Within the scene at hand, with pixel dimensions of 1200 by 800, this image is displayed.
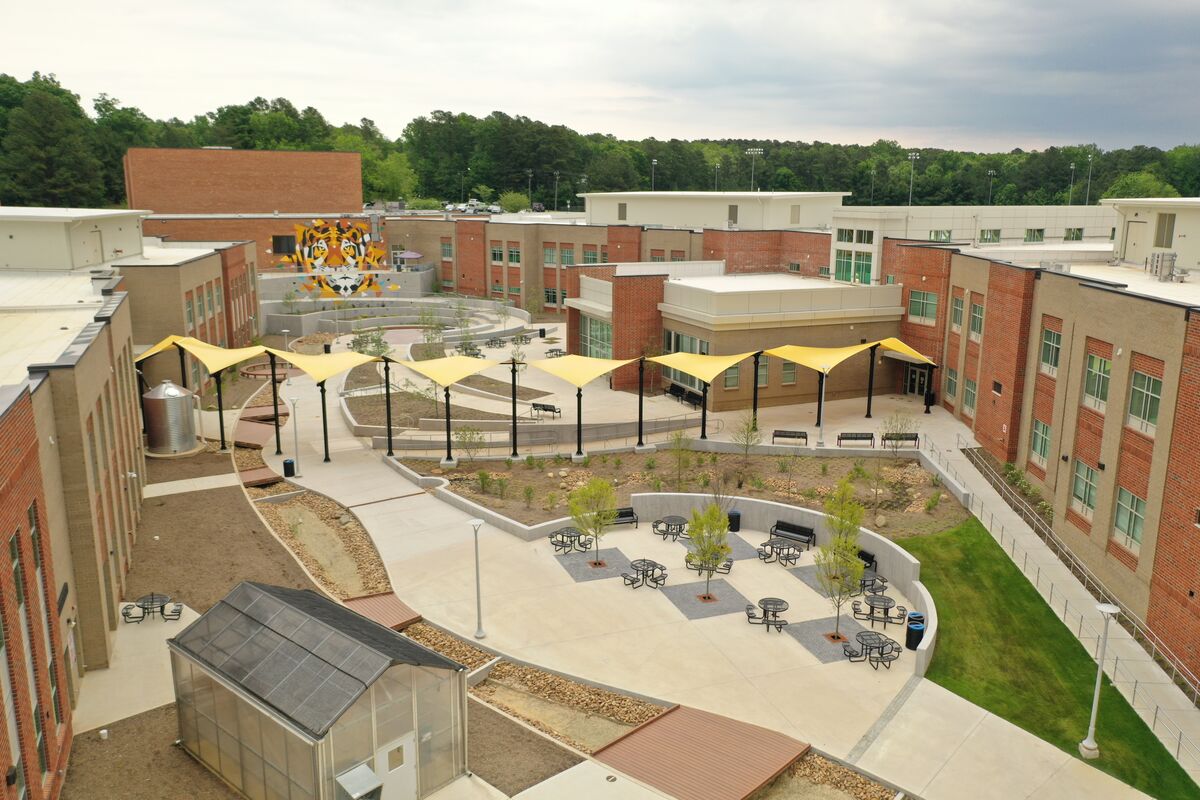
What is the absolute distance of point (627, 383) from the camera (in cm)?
4825

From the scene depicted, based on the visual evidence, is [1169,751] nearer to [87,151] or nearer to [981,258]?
[981,258]

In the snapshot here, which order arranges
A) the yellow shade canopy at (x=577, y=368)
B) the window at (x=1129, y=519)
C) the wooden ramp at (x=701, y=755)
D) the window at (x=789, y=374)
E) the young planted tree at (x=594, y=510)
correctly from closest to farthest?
the wooden ramp at (x=701, y=755) → the window at (x=1129, y=519) → the young planted tree at (x=594, y=510) → the yellow shade canopy at (x=577, y=368) → the window at (x=789, y=374)

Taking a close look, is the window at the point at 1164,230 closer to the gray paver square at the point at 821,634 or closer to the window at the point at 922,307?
the window at the point at 922,307

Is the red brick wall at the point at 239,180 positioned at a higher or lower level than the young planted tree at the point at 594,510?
higher

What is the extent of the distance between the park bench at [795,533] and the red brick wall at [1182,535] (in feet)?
→ 31.8

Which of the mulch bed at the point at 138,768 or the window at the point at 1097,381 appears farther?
the window at the point at 1097,381

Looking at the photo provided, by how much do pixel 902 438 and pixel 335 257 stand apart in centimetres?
5239

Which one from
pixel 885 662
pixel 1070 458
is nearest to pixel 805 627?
pixel 885 662

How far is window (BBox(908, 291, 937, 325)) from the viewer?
44719 mm

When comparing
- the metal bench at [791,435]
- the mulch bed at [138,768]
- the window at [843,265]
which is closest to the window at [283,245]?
the window at [843,265]

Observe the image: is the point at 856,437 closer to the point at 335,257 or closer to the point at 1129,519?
the point at 1129,519

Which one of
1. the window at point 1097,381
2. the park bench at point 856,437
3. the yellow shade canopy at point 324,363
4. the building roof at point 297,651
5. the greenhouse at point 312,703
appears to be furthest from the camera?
the yellow shade canopy at point 324,363

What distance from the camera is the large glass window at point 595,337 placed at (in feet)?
168

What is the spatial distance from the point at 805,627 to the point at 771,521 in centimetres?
712
